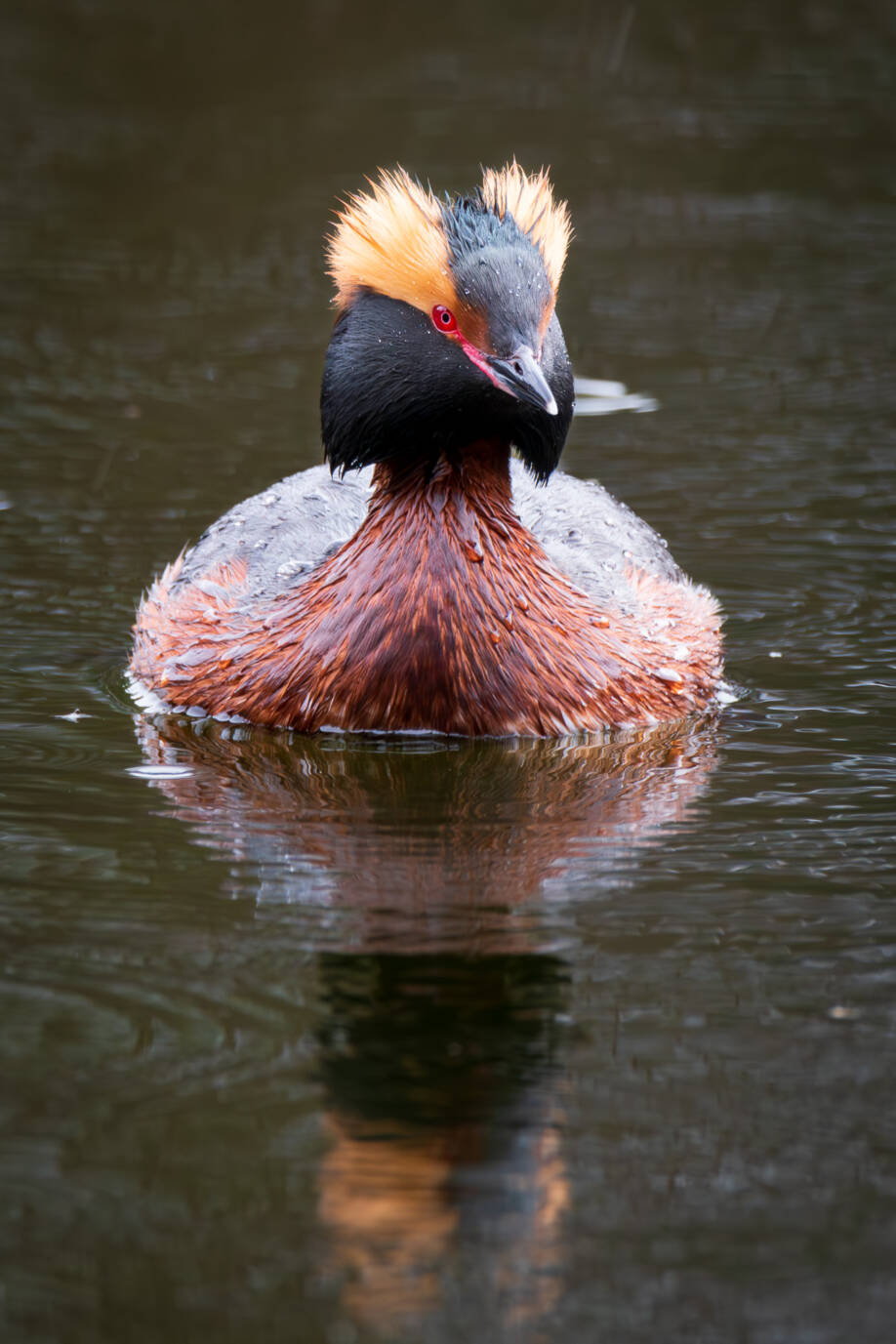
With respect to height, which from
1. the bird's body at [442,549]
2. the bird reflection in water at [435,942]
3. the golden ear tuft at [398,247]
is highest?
the golden ear tuft at [398,247]

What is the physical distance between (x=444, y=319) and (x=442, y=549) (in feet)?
2.97

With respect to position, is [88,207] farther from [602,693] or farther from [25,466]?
[602,693]

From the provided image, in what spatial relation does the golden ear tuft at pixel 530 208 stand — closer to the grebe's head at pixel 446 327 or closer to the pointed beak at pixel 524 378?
the grebe's head at pixel 446 327

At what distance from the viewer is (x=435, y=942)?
587cm

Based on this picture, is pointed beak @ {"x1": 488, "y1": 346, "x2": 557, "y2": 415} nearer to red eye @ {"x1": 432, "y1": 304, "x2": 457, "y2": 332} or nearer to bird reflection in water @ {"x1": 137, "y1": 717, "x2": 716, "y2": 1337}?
red eye @ {"x1": 432, "y1": 304, "x2": 457, "y2": 332}

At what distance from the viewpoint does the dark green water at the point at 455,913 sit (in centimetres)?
426

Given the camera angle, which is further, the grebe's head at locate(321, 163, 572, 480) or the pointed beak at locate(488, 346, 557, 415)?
the grebe's head at locate(321, 163, 572, 480)

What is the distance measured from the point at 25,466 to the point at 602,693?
4.91 meters

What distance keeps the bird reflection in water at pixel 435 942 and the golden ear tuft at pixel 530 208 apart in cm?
189

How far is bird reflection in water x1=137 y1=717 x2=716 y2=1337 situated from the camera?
4.32 metres

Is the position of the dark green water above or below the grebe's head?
below

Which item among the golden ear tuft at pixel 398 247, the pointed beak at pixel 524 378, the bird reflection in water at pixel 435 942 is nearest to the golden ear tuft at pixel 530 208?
the golden ear tuft at pixel 398 247

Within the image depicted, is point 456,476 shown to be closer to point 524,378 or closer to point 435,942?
point 524,378

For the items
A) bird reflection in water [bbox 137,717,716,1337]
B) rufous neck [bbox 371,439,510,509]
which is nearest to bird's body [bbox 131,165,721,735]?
rufous neck [bbox 371,439,510,509]
